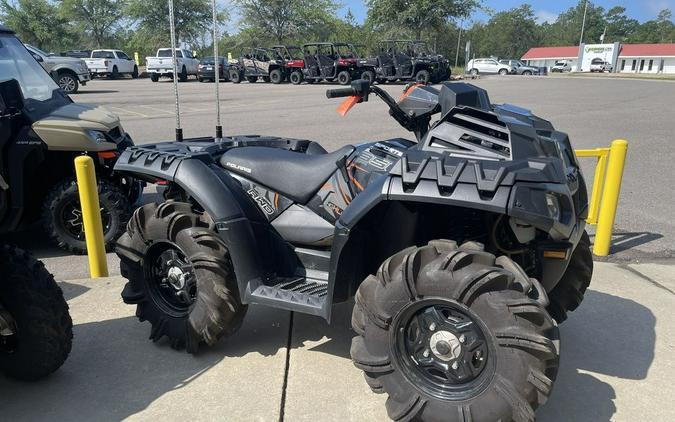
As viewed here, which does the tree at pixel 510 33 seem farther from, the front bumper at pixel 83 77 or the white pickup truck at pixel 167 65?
the front bumper at pixel 83 77

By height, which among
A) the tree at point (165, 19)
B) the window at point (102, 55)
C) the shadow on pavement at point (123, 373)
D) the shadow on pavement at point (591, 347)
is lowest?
the shadow on pavement at point (123, 373)

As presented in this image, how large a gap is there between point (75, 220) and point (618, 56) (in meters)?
89.9

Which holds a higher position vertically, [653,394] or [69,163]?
[69,163]

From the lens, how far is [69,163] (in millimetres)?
5359

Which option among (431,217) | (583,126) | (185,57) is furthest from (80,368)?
(185,57)

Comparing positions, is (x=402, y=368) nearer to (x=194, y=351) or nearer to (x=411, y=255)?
(x=411, y=255)

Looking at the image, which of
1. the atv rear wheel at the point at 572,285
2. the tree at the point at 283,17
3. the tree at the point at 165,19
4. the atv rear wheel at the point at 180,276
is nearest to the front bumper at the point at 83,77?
the atv rear wheel at the point at 180,276

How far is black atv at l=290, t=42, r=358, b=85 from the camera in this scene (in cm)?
2909

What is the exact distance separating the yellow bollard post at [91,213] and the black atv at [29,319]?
4.65 feet

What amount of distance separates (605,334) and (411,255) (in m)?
1.96

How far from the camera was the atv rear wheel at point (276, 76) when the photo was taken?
31.6 meters

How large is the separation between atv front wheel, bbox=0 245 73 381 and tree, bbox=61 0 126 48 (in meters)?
61.3

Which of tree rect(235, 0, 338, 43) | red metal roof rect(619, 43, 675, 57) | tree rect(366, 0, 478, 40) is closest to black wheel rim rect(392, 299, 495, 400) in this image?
tree rect(366, 0, 478, 40)

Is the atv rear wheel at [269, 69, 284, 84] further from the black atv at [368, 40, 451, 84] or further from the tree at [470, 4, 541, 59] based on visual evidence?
the tree at [470, 4, 541, 59]
